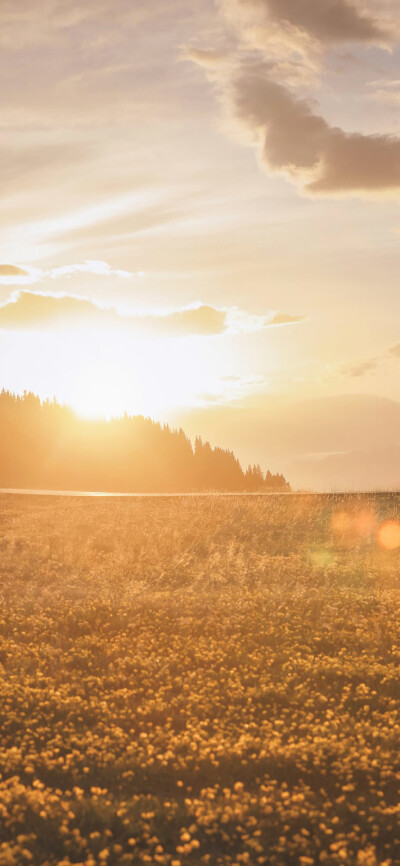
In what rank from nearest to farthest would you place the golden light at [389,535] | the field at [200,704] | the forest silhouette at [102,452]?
1. the field at [200,704]
2. the golden light at [389,535]
3. the forest silhouette at [102,452]

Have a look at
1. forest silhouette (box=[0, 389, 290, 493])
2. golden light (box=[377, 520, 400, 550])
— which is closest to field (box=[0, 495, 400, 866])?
golden light (box=[377, 520, 400, 550])

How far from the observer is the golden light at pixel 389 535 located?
27.3m

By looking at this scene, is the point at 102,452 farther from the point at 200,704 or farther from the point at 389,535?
the point at 200,704

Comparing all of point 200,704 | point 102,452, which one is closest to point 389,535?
point 200,704

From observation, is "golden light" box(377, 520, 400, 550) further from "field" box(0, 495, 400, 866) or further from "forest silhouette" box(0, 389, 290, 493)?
"forest silhouette" box(0, 389, 290, 493)

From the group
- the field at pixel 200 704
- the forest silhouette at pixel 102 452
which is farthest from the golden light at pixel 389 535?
the forest silhouette at pixel 102 452

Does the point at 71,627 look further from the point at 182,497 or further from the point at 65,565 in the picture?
the point at 182,497

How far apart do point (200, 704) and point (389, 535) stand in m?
17.2

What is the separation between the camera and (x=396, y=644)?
16922 mm

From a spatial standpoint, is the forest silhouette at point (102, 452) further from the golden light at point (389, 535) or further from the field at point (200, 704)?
the field at point (200, 704)

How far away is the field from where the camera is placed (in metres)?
9.50

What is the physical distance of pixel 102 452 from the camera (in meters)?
122

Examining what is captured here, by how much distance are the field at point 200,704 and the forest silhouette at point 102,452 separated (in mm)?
82467

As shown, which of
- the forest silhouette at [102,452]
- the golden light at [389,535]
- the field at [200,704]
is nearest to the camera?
the field at [200,704]
